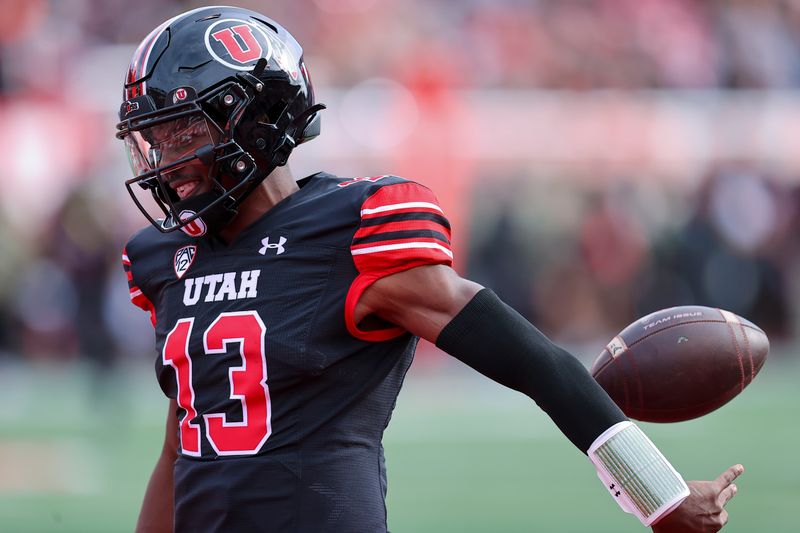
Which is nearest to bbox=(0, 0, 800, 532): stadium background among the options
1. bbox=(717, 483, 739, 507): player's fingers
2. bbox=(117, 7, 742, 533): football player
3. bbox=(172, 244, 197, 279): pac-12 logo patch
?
bbox=(172, 244, 197, 279): pac-12 logo patch

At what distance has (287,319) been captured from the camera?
98.2 inches

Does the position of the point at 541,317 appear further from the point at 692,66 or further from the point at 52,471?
the point at 52,471

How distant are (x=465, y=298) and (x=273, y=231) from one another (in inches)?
18.0

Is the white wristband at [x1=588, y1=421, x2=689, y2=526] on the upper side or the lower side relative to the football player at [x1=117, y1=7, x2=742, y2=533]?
lower

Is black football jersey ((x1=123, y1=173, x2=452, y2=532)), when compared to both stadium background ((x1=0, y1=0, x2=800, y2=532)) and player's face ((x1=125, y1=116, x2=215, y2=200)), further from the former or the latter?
stadium background ((x1=0, y1=0, x2=800, y2=532))

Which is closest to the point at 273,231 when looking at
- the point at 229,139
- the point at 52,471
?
the point at 229,139

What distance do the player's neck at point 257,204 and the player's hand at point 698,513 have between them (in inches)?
41.1

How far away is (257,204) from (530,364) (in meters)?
0.72

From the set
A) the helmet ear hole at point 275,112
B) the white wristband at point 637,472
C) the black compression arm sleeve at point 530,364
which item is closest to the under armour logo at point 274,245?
the helmet ear hole at point 275,112

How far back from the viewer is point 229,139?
8.64 feet

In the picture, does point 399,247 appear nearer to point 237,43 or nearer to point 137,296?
point 237,43

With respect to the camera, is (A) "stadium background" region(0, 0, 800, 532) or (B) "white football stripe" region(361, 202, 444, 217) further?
(A) "stadium background" region(0, 0, 800, 532)

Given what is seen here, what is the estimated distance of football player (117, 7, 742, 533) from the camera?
94.0 inches

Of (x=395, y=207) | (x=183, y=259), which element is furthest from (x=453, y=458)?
(x=395, y=207)
